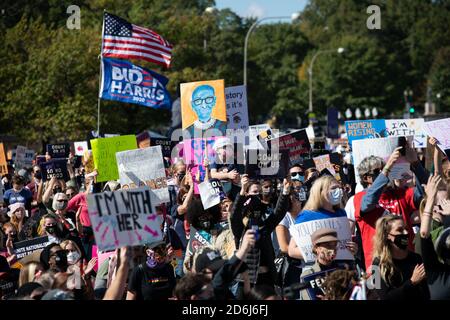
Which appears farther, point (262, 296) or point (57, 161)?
point (57, 161)

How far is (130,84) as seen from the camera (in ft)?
60.7

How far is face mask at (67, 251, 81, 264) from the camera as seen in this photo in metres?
8.50

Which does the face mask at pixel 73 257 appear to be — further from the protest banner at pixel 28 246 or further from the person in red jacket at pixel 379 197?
the person in red jacket at pixel 379 197

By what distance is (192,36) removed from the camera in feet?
176

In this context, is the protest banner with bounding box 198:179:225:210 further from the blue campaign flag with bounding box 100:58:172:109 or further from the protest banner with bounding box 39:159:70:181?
the blue campaign flag with bounding box 100:58:172:109

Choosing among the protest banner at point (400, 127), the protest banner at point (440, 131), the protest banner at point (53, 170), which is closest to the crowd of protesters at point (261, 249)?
the protest banner at point (440, 131)

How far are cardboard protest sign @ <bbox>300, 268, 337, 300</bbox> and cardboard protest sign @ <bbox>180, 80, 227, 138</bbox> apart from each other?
6109 millimetres

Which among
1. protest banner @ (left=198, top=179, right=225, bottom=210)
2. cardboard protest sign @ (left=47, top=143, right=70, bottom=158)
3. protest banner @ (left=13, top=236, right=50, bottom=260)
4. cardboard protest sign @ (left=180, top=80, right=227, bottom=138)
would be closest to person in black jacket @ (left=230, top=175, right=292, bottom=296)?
protest banner @ (left=198, top=179, right=225, bottom=210)

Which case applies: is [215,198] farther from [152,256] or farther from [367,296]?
[367,296]

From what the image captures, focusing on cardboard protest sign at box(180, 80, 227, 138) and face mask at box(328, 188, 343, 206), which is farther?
cardboard protest sign at box(180, 80, 227, 138)

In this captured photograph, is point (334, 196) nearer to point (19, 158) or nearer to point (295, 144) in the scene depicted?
point (295, 144)
